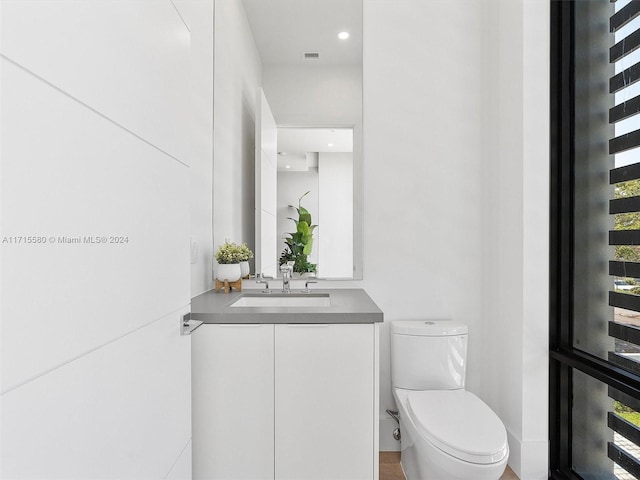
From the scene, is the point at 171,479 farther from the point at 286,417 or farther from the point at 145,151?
the point at 145,151

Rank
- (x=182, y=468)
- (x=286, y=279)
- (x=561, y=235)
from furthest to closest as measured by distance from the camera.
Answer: (x=286, y=279), (x=561, y=235), (x=182, y=468)

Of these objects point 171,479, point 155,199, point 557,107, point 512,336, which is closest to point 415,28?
point 557,107

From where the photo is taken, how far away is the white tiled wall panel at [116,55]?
0.58m

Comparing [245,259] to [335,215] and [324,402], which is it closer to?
[335,215]

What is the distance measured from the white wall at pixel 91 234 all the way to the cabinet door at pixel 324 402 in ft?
1.50

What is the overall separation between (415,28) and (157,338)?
2.09 m

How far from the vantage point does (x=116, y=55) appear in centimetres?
79

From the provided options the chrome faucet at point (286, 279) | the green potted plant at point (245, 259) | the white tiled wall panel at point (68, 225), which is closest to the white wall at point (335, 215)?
the chrome faucet at point (286, 279)

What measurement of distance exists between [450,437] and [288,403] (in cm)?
60

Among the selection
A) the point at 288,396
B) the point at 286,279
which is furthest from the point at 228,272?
the point at 288,396

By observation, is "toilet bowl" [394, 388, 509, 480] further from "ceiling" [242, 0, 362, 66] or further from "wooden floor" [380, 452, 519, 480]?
"ceiling" [242, 0, 362, 66]

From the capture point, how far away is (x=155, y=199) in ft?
3.19

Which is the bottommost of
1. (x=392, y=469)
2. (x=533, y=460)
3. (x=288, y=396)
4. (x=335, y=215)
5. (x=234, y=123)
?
(x=392, y=469)

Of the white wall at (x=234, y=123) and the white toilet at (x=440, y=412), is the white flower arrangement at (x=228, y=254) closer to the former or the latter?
the white wall at (x=234, y=123)
